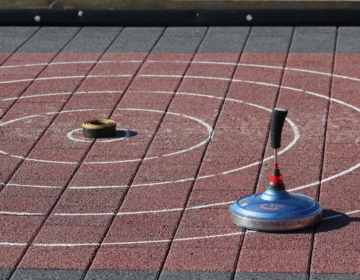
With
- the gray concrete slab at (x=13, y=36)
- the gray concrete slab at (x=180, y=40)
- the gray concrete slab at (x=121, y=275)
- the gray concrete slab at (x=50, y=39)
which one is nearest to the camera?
the gray concrete slab at (x=121, y=275)

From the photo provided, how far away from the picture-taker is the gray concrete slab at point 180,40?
11578 millimetres

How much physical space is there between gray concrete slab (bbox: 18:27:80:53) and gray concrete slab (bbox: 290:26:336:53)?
4.49m

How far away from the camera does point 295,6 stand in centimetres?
1270

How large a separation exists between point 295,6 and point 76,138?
631 centimetres

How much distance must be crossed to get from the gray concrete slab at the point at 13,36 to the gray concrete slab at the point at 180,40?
2826 millimetres

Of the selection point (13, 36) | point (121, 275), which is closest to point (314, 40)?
point (13, 36)

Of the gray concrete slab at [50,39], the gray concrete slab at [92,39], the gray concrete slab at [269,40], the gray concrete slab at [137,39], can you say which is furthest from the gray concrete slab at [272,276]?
the gray concrete slab at [50,39]

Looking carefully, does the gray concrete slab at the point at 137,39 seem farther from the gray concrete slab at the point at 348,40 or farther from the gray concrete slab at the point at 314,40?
the gray concrete slab at the point at 348,40

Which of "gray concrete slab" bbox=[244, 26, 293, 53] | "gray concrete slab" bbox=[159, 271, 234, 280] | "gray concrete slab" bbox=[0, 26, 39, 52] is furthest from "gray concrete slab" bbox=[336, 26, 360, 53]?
"gray concrete slab" bbox=[159, 271, 234, 280]

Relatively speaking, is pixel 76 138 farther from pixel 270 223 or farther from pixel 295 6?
pixel 295 6

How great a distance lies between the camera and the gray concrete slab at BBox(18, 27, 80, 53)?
11992 mm

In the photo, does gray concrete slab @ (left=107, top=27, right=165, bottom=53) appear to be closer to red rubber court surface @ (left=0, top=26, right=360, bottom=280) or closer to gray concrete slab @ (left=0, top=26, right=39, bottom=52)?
red rubber court surface @ (left=0, top=26, right=360, bottom=280)

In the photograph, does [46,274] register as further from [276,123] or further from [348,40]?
[348,40]

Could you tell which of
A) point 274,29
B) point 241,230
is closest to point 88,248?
point 241,230
